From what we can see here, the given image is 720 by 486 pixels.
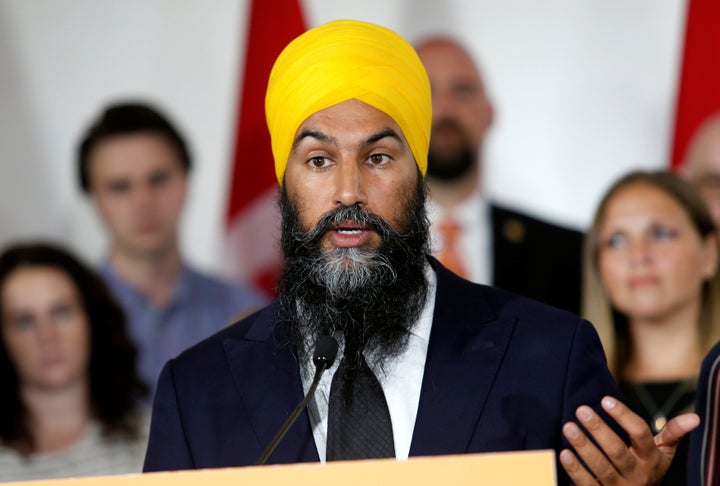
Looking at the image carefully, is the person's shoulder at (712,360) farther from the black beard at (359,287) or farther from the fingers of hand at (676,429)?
the black beard at (359,287)

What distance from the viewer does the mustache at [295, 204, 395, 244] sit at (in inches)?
116

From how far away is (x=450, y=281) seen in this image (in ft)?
10.2

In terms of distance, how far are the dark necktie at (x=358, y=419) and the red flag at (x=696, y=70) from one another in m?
3.30

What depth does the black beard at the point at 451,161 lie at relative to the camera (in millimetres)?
5715

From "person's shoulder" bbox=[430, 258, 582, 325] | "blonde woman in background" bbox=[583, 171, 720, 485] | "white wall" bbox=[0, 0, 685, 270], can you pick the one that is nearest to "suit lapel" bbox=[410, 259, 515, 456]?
"person's shoulder" bbox=[430, 258, 582, 325]

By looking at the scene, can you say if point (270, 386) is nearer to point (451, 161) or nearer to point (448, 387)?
point (448, 387)

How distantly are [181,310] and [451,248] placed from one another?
1.21 metres

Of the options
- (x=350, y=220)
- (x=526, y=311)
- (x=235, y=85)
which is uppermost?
(x=235, y=85)

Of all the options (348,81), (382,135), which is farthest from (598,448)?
(348,81)

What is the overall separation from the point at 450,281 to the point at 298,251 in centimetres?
36

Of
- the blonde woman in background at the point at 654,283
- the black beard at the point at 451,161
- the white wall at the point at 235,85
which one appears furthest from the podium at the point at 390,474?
the white wall at the point at 235,85

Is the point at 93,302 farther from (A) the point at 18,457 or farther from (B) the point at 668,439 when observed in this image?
(B) the point at 668,439

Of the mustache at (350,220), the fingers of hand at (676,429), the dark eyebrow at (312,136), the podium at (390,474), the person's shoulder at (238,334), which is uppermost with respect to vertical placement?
the dark eyebrow at (312,136)

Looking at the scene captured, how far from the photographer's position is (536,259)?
5613 mm
